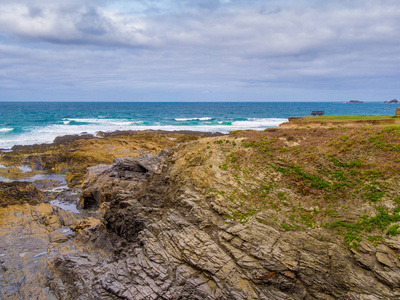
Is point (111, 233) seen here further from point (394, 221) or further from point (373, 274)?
point (394, 221)

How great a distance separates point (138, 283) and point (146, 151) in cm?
2629

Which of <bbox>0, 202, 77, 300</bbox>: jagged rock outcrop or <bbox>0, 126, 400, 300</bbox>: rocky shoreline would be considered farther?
<bbox>0, 202, 77, 300</bbox>: jagged rock outcrop

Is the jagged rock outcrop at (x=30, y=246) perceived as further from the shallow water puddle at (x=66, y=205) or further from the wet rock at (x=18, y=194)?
the shallow water puddle at (x=66, y=205)

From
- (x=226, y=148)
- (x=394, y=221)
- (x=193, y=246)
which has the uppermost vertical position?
(x=226, y=148)

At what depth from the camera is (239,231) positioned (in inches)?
511

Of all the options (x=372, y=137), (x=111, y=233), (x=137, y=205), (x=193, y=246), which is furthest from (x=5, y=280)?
(x=372, y=137)

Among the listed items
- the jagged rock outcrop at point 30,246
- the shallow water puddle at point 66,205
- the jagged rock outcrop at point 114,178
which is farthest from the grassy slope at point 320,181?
the shallow water puddle at point 66,205

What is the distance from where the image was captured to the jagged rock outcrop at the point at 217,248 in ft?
37.7

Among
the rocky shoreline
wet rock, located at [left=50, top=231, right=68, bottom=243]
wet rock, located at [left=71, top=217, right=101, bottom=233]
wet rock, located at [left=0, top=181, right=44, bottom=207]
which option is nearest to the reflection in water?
wet rock, located at [left=0, top=181, right=44, bottom=207]

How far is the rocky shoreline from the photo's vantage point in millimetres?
11672

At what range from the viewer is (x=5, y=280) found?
1473 cm

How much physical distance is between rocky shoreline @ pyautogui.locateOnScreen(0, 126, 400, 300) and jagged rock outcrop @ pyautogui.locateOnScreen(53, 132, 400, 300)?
5 centimetres

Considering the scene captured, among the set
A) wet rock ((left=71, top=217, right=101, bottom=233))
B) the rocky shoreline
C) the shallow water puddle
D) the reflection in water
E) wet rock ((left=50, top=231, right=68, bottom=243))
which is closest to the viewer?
the rocky shoreline

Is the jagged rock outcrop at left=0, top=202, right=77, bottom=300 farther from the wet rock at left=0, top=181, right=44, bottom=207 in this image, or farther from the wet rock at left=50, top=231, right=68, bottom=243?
the wet rock at left=0, top=181, right=44, bottom=207
